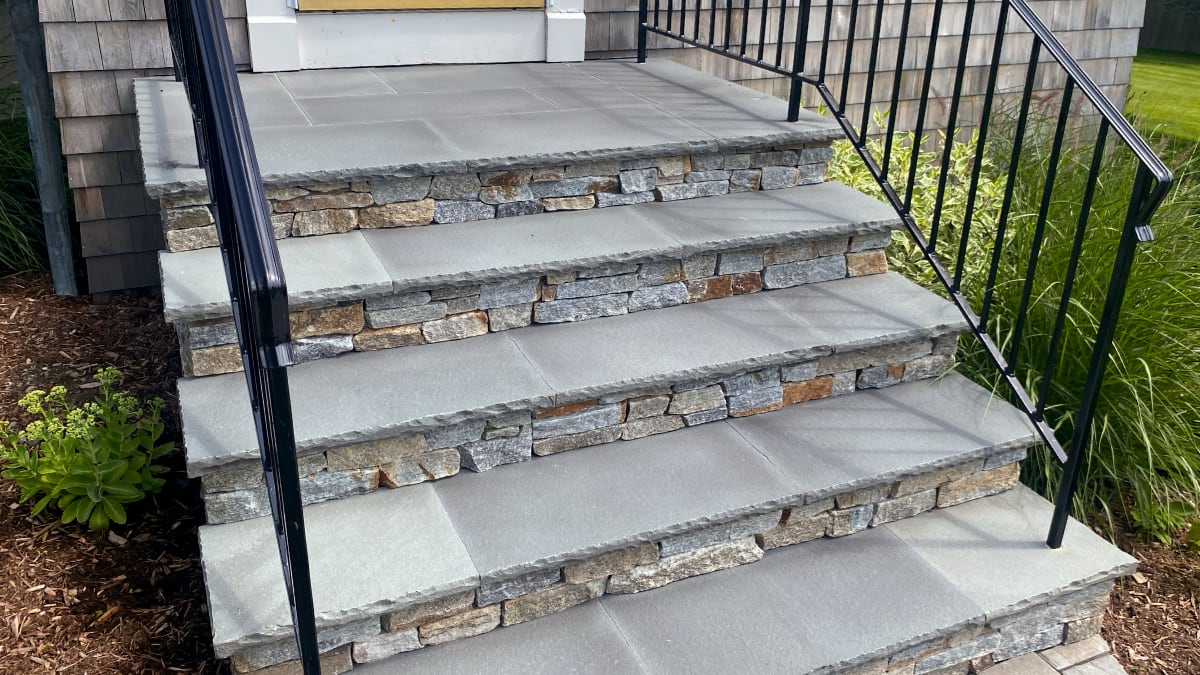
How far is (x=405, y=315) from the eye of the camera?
96.0 inches

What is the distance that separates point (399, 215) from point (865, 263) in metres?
1.42

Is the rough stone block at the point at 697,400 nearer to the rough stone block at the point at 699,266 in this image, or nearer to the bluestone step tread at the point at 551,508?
the bluestone step tread at the point at 551,508

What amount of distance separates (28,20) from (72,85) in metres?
0.28

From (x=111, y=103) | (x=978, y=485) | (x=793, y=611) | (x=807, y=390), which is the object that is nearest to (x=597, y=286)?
(x=807, y=390)

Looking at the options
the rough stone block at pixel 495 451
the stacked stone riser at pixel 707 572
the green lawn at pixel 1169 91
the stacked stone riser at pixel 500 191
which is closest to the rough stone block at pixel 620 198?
the stacked stone riser at pixel 500 191

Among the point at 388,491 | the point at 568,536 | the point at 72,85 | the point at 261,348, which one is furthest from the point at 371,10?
the point at 261,348

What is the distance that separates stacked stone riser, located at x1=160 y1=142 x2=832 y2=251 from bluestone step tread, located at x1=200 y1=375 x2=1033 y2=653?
0.83m

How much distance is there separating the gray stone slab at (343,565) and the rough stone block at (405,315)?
447 millimetres

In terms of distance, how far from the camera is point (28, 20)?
3.36 meters

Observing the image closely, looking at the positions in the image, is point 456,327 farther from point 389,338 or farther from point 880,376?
point 880,376

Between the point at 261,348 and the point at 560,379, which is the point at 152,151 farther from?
the point at 261,348

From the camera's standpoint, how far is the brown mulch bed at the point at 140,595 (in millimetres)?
2207

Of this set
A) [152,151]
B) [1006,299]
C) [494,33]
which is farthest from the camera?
[494,33]

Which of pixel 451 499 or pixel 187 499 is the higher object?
pixel 451 499
